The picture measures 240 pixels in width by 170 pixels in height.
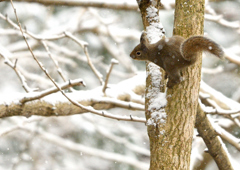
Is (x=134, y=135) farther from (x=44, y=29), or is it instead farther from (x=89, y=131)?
(x=44, y=29)

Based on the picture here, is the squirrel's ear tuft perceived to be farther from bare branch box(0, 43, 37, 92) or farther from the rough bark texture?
bare branch box(0, 43, 37, 92)

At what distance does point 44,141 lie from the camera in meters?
6.75

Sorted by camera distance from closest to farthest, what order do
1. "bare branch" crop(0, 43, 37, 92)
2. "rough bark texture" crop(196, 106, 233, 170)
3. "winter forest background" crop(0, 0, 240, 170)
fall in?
1. "rough bark texture" crop(196, 106, 233, 170)
2. "bare branch" crop(0, 43, 37, 92)
3. "winter forest background" crop(0, 0, 240, 170)

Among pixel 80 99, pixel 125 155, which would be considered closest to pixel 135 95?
pixel 80 99

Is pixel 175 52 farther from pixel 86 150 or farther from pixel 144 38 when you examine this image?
pixel 86 150

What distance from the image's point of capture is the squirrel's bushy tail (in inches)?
48.3

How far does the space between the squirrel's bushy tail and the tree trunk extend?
8cm

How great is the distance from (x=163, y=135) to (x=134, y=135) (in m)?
6.08

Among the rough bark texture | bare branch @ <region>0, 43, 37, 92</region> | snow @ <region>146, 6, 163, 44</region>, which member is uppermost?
snow @ <region>146, 6, 163, 44</region>

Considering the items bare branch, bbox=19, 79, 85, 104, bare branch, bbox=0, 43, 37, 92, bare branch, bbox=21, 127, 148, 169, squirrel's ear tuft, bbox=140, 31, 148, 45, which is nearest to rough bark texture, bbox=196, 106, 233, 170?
squirrel's ear tuft, bbox=140, 31, 148, 45

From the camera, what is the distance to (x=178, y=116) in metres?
1.29

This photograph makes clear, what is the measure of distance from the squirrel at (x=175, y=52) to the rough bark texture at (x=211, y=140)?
1.40ft

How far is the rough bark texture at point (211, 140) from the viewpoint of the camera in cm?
169

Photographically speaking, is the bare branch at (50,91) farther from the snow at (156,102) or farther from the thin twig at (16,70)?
the snow at (156,102)
